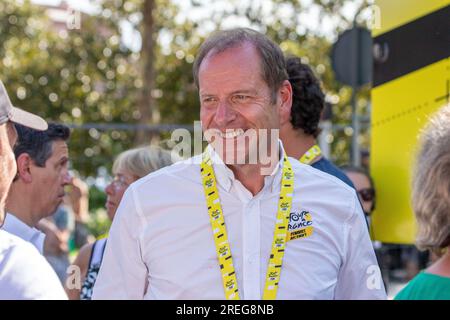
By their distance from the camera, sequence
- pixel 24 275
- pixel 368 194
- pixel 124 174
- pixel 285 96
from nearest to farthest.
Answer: pixel 24 275
pixel 285 96
pixel 124 174
pixel 368 194

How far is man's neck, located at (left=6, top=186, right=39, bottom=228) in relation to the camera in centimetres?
384

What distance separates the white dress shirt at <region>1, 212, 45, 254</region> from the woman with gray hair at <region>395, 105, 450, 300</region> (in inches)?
81.0

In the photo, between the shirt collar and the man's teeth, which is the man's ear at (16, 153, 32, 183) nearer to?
the shirt collar

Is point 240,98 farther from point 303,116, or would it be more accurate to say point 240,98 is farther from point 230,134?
point 303,116

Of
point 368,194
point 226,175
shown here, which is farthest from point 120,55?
point 226,175

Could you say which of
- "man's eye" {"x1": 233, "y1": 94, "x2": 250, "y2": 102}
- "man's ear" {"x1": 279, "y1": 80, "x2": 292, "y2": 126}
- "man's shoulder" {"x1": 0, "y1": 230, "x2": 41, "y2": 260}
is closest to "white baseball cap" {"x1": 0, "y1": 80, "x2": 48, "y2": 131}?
"man's shoulder" {"x1": 0, "y1": 230, "x2": 41, "y2": 260}

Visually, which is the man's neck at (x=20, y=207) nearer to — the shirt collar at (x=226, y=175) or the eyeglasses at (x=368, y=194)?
Answer: the shirt collar at (x=226, y=175)

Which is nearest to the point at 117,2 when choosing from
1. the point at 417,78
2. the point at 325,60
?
the point at 325,60

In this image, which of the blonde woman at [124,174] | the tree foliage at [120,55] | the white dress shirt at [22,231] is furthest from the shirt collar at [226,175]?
the tree foliage at [120,55]

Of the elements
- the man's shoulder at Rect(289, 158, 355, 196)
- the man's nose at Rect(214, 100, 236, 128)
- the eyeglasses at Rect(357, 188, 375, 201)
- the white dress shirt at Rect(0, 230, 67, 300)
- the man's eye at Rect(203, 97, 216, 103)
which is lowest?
the eyeglasses at Rect(357, 188, 375, 201)

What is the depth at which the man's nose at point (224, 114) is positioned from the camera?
279 centimetres

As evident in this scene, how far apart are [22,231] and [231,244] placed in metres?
1.48

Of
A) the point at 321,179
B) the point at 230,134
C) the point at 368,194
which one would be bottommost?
the point at 368,194

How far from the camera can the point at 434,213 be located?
219 centimetres
